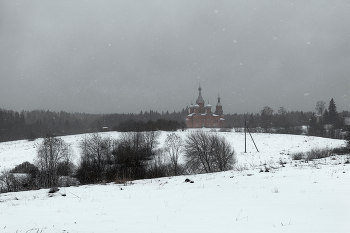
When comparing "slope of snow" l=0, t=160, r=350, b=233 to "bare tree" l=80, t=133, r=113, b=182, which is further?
"bare tree" l=80, t=133, r=113, b=182

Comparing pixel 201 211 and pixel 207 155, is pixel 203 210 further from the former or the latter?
pixel 207 155

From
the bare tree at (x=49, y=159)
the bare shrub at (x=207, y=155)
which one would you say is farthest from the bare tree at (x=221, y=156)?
the bare tree at (x=49, y=159)

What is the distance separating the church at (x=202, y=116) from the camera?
99438mm

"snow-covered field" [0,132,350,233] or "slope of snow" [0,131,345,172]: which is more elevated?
"snow-covered field" [0,132,350,233]

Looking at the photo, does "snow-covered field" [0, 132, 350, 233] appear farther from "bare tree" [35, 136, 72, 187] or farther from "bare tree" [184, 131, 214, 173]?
"bare tree" [35, 136, 72, 187]

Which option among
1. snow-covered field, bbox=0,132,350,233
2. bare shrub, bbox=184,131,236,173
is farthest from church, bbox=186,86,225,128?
snow-covered field, bbox=0,132,350,233

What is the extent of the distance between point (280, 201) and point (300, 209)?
0.78 m

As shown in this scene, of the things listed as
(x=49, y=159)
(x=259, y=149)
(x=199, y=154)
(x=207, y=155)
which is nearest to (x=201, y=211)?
(x=199, y=154)

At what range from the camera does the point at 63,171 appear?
31.9 meters

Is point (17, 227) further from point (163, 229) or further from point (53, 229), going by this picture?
point (163, 229)

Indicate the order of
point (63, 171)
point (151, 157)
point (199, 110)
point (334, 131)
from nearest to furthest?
→ point (63, 171)
point (151, 157)
point (334, 131)
point (199, 110)

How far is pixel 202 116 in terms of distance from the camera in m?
100

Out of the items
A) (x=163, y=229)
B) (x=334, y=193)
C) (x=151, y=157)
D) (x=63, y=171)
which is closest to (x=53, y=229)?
(x=163, y=229)

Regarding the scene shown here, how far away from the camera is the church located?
99438mm
